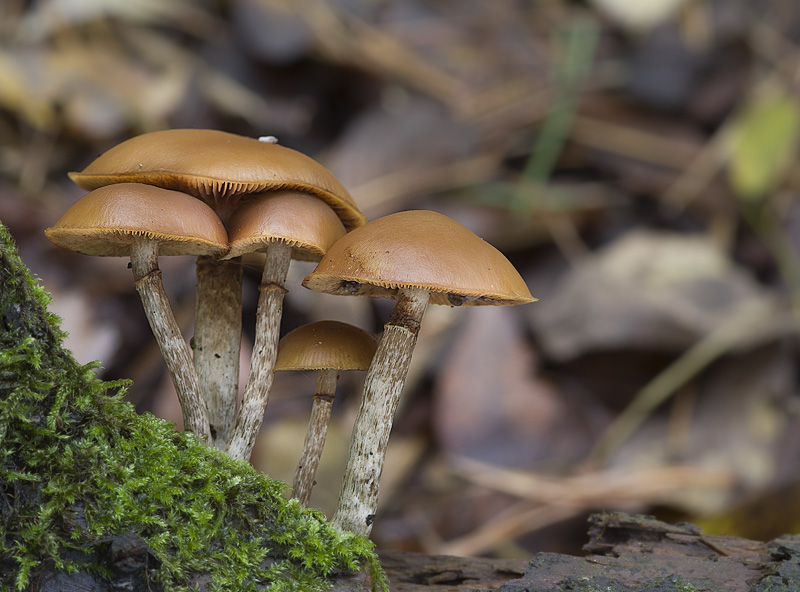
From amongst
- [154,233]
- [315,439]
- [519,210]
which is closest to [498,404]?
[519,210]

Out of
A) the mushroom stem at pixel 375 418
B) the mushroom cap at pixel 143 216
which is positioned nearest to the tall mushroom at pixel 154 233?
the mushroom cap at pixel 143 216

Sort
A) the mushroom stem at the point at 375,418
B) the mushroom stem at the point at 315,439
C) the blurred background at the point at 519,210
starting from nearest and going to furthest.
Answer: the mushroom stem at the point at 375,418, the mushroom stem at the point at 315,439, the blurred background at the point at 519,210

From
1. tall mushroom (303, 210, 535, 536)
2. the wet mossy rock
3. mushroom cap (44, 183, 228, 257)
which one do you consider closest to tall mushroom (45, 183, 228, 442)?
mushroom cap (44, 183, 228, 257)

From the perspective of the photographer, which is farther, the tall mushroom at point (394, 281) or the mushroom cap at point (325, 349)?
the mushroom cap at point (325, 349)

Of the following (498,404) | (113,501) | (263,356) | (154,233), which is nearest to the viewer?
(113,501)

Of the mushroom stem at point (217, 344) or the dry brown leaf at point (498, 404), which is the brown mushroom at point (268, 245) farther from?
the dry brown leaf at point (498, 404)

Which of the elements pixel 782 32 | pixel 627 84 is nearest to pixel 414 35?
pixel 627 84

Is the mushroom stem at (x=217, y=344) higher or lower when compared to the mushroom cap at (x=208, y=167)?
lower

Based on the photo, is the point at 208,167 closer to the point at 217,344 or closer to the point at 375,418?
the point at 217,344
